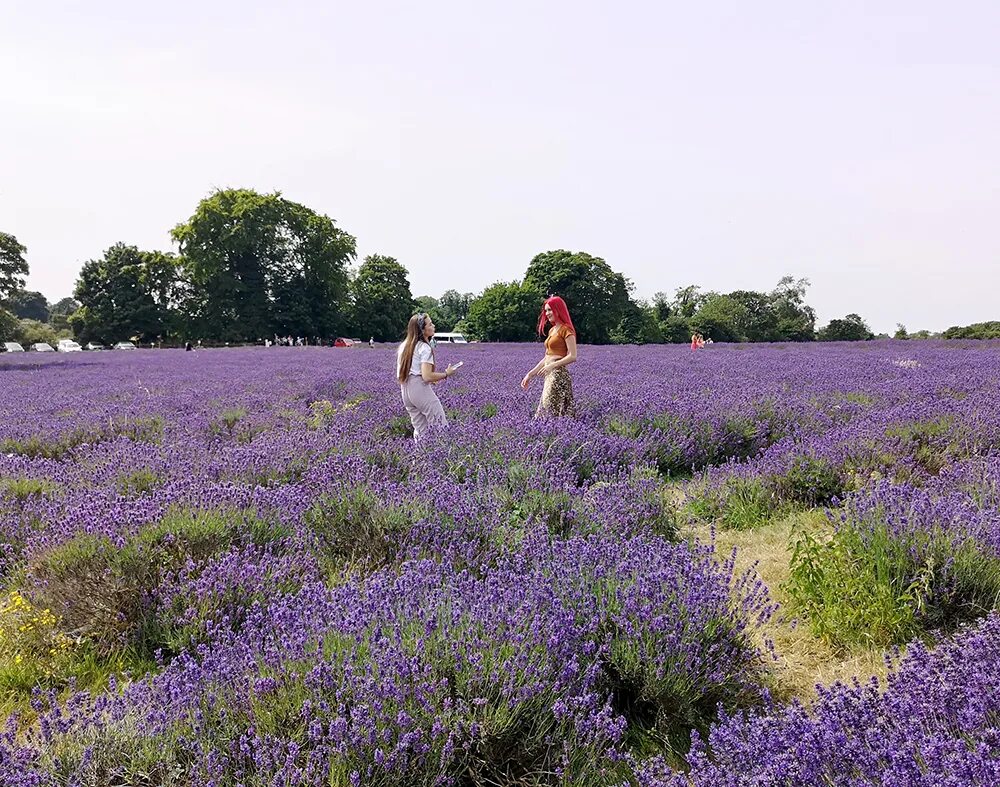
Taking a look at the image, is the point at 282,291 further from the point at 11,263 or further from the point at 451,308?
the point at 451,308

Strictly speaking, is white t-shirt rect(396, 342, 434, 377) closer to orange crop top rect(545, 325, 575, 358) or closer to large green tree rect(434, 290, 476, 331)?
orange crop top rect(545, 325, 575, 358)

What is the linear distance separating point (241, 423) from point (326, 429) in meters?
1.17

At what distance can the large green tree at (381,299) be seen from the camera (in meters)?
48.8

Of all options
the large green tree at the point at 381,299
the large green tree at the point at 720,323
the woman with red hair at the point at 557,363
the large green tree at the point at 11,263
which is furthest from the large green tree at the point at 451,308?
the woman with red hair at the point at 557,363

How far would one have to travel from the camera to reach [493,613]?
203 cm

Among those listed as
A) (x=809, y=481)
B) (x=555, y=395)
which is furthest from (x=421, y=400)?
(x=809, y=481)

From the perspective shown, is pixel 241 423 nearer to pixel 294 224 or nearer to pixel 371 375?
pixel 371 375

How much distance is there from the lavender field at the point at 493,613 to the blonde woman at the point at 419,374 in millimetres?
467

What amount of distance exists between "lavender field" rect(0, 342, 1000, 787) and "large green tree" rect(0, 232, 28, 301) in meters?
18.9

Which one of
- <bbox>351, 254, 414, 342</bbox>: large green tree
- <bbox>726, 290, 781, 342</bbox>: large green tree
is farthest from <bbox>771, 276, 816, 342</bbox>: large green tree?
<bbox>351, 254, 414, 342</bbox>: large green tree

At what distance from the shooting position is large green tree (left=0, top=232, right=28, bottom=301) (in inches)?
775

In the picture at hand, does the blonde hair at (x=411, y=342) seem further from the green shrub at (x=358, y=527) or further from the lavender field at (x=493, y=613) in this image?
the green shrub at (x=358, y=527)

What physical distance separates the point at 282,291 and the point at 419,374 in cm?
4021

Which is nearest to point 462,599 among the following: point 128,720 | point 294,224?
point 128,720
